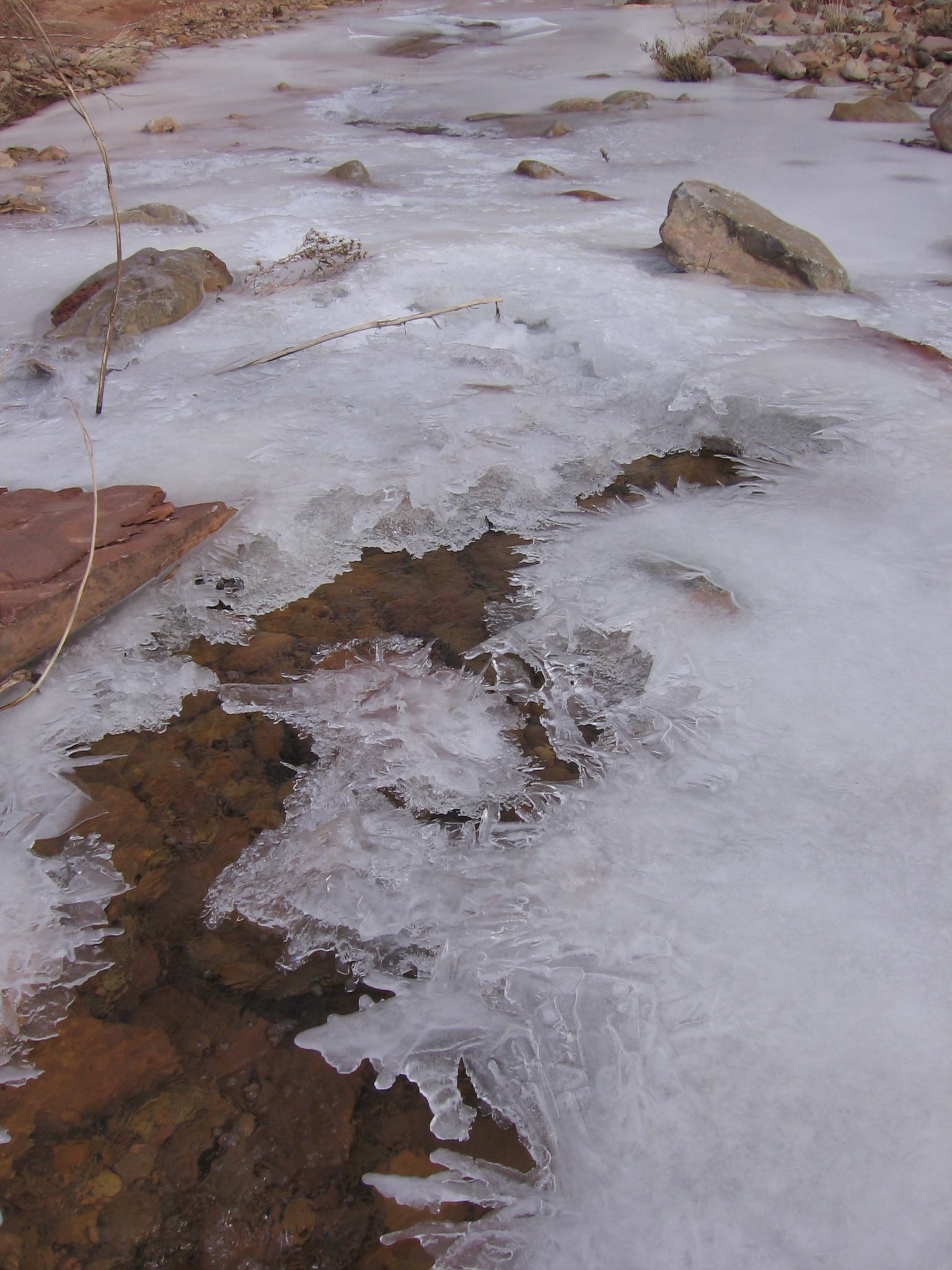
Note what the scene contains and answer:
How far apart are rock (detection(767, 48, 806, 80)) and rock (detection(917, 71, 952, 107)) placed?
1.27m

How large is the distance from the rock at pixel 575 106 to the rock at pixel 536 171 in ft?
6.59

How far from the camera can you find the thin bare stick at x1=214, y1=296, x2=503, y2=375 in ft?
9.05

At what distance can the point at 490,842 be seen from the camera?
1.42 m

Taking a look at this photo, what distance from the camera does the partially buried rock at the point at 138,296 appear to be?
2900 millimetres

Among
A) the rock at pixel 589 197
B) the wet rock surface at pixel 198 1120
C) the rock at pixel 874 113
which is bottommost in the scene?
the wet rock surface at pixel 198 1120

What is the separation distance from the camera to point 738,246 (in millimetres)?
3387

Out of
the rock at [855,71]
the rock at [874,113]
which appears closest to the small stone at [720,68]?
the rock at [855,71]

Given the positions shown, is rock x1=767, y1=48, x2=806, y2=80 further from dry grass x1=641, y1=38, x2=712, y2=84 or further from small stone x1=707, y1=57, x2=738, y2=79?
dry grass x1=641, y1=38, x2=712, y2=84

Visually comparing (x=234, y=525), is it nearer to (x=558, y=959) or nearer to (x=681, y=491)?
(x=681, y=491)

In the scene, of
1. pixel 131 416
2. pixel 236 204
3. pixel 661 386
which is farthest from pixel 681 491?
pixel 236 204

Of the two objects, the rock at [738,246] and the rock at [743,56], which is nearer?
the rock at [738,246]

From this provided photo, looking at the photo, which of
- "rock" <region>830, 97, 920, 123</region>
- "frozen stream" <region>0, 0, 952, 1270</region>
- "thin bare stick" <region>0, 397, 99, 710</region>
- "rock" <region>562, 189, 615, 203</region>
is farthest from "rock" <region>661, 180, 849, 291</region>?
"rock" <region>830, 97, 920, 123</region>

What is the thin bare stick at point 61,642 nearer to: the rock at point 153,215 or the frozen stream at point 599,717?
the frozen stream at point 599,717

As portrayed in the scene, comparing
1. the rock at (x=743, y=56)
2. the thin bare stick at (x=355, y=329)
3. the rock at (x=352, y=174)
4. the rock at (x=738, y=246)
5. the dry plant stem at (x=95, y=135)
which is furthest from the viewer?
the rock at (x=743, y=56)
